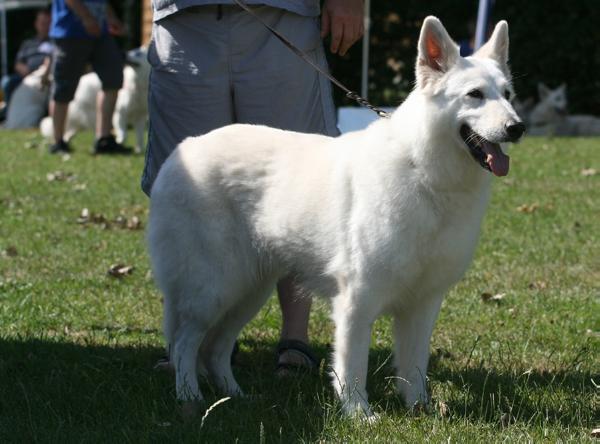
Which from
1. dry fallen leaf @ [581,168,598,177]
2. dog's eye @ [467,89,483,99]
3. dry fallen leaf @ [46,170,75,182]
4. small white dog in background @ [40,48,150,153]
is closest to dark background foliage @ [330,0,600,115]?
small white dog in background @ [40,48,150,153]

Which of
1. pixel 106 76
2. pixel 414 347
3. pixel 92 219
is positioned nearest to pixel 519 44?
pixel 106 76

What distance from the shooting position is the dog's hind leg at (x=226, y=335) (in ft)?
→ 13.4

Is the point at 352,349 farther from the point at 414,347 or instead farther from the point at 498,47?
the point at 498,47

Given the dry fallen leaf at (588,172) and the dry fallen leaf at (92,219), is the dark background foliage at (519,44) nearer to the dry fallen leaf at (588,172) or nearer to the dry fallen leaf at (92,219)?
the dry fallen leaf at (588,172)

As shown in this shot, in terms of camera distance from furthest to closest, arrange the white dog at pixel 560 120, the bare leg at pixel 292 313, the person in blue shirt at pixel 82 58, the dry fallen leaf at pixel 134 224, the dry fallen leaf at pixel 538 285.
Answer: the white dog at pixel 560 120 → the person in blue shirt at pixel 82 58 → the dry fallen leaf at pixel 134 224 → the dry fallen leaf at pixel 538 285 → the bare leg at pixel 292 313

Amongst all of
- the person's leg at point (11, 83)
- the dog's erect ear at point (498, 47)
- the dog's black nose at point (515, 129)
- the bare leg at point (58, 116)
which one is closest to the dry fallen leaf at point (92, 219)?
the bare leg at point (58, 116)

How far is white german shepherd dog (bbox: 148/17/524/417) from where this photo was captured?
3.38 meters

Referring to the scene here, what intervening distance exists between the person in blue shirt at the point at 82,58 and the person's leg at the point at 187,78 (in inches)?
249

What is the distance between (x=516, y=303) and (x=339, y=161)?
6.55 feet

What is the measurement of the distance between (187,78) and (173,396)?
1.34m

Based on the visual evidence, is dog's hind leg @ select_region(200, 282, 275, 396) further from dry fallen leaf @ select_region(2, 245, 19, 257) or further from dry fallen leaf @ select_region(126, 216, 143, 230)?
dry fallen leaf @ select_region(126, 216, 143, 230)

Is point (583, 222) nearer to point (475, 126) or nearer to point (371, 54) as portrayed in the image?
point (475, 126)

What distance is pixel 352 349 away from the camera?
352 centimetres

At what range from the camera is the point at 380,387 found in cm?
394
